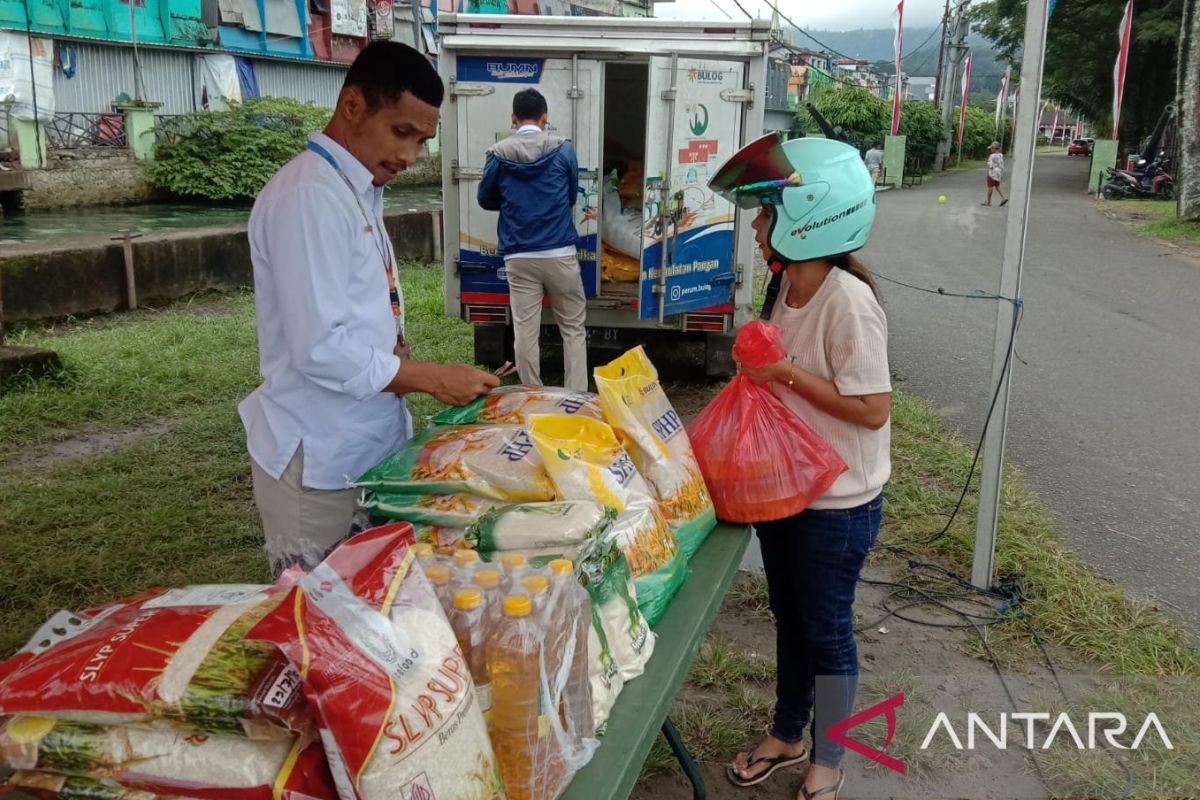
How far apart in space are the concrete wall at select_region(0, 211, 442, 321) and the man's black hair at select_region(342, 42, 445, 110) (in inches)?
293

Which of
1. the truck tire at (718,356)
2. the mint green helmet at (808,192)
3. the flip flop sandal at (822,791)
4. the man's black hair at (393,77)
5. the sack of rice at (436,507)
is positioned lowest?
the flip flop sandal at (822,791)

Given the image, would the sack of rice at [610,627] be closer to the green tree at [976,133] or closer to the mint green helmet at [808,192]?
the mint green helmet at [808,192]

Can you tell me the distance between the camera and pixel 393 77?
6.40 feet

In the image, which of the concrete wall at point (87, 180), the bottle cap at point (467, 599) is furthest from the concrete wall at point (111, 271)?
the concrete wall at point (87, 180)

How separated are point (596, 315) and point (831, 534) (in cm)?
488

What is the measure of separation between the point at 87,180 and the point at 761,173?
63.8ft

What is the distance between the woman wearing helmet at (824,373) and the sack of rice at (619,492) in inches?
19.1

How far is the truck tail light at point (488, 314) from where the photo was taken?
22.8ft

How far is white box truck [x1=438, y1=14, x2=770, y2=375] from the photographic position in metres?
6.25

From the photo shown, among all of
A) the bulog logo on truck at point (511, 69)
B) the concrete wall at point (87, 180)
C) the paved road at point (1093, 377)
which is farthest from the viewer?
the concrete wall at point (87, 180)

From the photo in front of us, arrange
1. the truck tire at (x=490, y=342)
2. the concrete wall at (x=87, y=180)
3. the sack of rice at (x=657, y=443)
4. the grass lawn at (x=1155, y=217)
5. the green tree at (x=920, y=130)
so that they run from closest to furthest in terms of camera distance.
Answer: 1. the sack of rice at (x=657, y=443)
2. the truck tire at (x=490, y=342)
3. the grass lawn at (x=1155, y=217)
4. the concrete wall at (x=87, y=180)
5. the green tree at (x=920, y=130)

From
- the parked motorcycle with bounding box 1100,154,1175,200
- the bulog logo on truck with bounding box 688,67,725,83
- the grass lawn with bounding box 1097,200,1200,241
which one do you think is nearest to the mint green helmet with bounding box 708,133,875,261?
the bulog logo on truck with bounding box 688,67,725,83

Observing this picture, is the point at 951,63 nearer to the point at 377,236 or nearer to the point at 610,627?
the point at 377,236

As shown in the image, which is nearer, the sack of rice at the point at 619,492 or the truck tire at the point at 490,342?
the sack of rice at the point at 619,492
